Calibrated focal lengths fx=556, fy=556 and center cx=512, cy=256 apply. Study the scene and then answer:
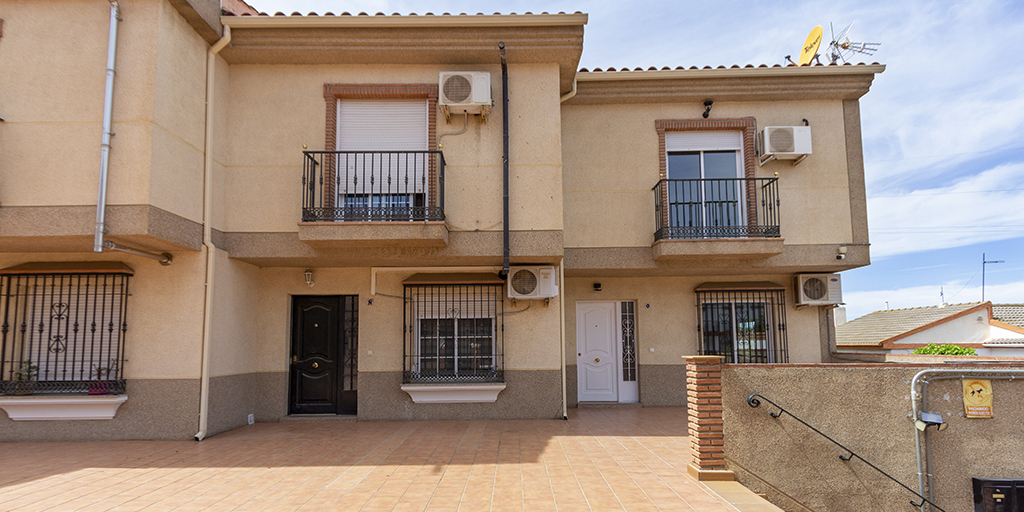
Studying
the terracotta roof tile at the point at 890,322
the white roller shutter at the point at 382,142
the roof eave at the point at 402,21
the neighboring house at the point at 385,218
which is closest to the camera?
the neighboring house at the point at 385,218

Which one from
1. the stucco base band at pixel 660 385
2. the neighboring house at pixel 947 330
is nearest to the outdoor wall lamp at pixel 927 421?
the stucco base band at pixel 660 385

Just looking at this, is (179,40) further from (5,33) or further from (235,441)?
(235,441)

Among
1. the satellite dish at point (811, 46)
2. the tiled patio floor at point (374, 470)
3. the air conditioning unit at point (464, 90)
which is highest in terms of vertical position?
the satellite dish at point (811, 46)

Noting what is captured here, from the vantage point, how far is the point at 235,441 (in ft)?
23.8

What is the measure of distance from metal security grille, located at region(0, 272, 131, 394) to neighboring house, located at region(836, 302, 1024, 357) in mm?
18612

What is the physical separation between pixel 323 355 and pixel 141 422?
2.56 m

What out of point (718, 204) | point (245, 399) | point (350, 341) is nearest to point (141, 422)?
point (245, 399)

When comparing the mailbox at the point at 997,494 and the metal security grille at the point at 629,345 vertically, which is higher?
the metal security grille at the point at 629,345

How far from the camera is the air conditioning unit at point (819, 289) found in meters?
9.79

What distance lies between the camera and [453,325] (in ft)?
29.4

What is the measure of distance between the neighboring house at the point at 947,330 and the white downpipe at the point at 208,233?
17476 mm

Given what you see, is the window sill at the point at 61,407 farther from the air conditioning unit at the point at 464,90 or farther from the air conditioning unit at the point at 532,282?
the air conditioning unit at the point at 464,90

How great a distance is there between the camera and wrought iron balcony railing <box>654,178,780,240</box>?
9.30 metres

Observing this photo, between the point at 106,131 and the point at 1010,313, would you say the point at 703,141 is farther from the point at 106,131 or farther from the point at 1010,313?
the point at 1010,313
